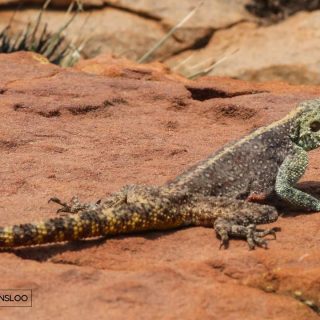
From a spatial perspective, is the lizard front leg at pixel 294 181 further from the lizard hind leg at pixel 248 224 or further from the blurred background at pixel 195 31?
the blurred background at pixel 195 31

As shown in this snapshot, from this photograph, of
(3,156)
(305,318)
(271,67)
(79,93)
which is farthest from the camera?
(271,67)

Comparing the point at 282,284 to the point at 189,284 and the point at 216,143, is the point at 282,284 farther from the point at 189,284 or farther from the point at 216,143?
the point at 216,143

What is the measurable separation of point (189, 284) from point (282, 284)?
27.6 inches

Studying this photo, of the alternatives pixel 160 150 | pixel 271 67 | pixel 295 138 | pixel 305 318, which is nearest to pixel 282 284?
pixel 305 318

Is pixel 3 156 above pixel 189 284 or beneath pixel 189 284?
beneath

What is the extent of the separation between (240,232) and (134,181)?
1462 mm

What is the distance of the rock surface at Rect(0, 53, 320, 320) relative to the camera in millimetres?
6133

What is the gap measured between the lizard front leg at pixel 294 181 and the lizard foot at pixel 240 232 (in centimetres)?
55

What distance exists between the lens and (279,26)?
746 inches

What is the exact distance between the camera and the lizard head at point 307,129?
26.6 feet

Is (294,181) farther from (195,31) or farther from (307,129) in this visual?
(195,31)

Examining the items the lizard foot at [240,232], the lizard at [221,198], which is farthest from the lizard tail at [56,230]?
the lizard foot at [240,232]

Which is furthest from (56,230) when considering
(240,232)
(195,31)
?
(195,31)

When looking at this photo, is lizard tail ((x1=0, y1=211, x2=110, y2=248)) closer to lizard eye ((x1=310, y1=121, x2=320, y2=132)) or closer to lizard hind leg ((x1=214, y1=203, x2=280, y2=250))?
lizard hind leg ((x1=214, y1=203, x2=280, y2=250))
